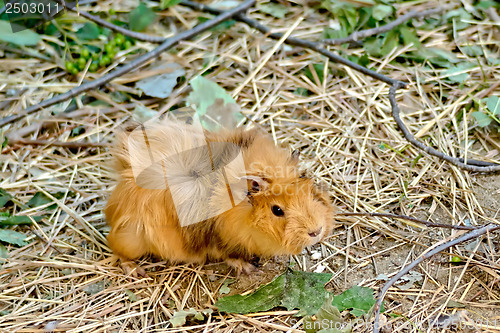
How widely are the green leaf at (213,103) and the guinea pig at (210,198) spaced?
778 millimetres

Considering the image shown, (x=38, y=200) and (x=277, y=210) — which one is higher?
(x=277, y=210)

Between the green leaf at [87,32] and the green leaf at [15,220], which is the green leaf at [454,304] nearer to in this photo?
the green leaf at [15,220]

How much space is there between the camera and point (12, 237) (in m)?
3.17

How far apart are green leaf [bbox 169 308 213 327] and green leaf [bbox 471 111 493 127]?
93.1 inches

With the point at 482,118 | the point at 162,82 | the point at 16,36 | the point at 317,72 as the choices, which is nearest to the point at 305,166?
the point at 317,72

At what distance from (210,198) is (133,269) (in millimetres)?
721

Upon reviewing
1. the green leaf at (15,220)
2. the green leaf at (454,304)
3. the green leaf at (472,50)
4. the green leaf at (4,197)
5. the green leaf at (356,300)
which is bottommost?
the green leaf at (356,300)

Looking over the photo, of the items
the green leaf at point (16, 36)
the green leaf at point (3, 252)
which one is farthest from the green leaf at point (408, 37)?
the green leaf at point (3, 252)

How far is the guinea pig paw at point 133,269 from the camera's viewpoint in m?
3.02

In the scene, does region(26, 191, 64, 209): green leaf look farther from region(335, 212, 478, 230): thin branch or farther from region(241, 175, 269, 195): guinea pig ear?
region(335, 212, 478, 230): thin branch

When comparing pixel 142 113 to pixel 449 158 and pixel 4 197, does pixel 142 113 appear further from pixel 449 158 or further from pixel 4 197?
pixel 449 158

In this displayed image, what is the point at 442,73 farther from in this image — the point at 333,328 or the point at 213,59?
the point at 333,328

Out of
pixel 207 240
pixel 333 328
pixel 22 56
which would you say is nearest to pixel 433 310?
pixel 333 328

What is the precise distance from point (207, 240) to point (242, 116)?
1.28m
